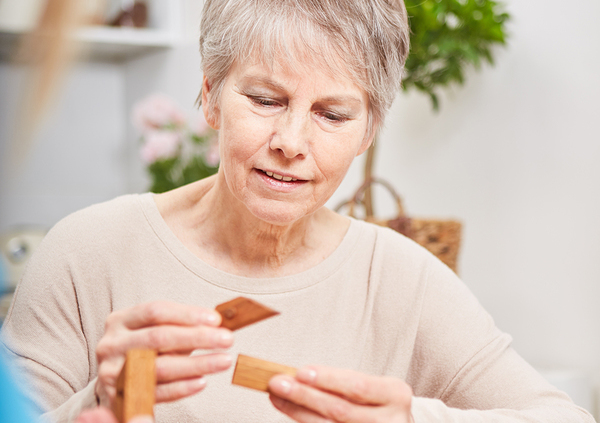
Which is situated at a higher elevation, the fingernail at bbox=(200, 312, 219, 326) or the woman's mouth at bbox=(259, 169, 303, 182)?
the woman's mouth at bbox=(259, 169, 303, 182)

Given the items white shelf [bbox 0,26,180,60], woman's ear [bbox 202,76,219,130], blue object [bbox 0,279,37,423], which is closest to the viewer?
blue object [bbox 0,279,37,423]

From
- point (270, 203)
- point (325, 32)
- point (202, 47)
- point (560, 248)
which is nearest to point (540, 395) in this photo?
point (270, 203)

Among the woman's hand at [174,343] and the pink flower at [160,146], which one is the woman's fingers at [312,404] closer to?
the woman's hand at [174,343]

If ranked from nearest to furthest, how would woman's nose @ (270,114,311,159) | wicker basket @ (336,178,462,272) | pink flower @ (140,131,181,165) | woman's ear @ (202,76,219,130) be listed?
woman's nose @ (270,114,311,159) < woman's ear @ (202,76,219,130) < wicker basket @ (336,178,462,272) < pink flower @ (140,131,181,165)

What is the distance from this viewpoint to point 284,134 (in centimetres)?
87

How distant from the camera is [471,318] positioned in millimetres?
1081

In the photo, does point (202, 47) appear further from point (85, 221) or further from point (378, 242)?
point (378, 242)

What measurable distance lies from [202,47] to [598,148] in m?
1.19

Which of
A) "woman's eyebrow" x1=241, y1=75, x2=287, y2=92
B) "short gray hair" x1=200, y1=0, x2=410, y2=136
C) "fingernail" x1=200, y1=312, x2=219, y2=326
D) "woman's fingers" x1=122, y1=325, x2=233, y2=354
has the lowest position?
"woman's fingers" x1=122, y1=325, x2=233, y2=354

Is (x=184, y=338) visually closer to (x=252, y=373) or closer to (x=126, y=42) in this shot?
(x=252, y=373)

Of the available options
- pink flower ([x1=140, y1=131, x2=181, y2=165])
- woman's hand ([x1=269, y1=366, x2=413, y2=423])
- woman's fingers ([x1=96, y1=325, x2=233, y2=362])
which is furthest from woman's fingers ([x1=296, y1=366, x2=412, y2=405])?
pink flower ([x1=140, y1=131, x2=181, y2=165])

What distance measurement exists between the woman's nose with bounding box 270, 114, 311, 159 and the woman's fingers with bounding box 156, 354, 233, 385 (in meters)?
0.36

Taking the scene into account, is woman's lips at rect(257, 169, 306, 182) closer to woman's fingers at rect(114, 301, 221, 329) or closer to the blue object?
woman's fingers at rect(114, 301, 221, 329)

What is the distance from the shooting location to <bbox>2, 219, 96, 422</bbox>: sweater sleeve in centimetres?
90
